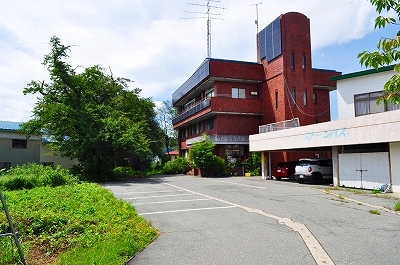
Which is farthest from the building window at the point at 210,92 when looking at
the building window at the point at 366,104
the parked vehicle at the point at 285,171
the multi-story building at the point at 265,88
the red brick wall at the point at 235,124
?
the building window at the point at 366,104

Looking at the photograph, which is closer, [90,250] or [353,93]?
[90,250]

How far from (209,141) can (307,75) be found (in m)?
12.1

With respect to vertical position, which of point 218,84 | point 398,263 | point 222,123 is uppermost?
point 218,84

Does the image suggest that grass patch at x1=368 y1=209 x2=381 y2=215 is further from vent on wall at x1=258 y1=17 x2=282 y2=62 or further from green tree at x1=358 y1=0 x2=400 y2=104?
vent on wall at x1=258 y1=17 x2=282 y2=62

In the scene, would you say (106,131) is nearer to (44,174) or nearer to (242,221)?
(44,174)

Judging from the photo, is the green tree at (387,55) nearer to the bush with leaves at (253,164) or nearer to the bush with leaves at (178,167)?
the bush with leaves at (253,164)

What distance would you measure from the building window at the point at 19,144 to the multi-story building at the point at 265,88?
20611 mm

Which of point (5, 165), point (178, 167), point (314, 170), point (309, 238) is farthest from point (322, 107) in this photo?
point (5, 165)

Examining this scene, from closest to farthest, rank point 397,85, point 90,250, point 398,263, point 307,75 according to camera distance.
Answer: point 397,85
point 398,263
point 90,250
point 307,75

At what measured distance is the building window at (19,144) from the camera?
3725 centimetres

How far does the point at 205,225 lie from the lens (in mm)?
8953

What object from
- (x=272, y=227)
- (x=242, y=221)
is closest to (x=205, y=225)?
(x=242, y=221)

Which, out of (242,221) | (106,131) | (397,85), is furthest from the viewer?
(106,131)

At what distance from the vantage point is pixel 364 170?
17578mm
